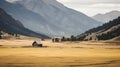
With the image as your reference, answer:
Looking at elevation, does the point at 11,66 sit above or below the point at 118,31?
below

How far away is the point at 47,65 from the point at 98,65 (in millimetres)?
3952

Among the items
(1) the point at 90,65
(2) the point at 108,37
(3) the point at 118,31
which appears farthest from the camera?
(3) the point at 118,31

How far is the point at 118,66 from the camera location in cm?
2139

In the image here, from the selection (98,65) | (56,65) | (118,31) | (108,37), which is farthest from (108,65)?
(118,31)

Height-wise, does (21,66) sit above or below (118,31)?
below

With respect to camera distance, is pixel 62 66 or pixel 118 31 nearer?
pixel 62 66

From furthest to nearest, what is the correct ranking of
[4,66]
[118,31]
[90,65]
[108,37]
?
[118,31], [108,37], [90,65], [4,66]

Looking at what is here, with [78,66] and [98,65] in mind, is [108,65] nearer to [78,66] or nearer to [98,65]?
[98,65]

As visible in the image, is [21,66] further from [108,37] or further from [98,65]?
[108,37]

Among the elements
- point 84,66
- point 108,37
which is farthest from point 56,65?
point 108,37

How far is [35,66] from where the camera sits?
68.4 ft

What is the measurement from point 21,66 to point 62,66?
2987mm

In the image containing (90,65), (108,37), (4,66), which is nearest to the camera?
(4,66)

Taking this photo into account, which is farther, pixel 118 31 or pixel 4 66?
pixel 118 31
